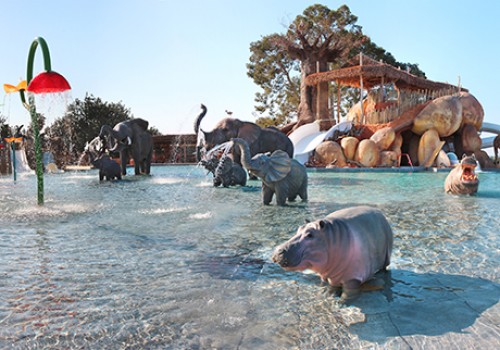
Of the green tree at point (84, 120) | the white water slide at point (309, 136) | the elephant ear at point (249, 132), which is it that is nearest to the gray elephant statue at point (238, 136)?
the elephant ear at point (249, 132)

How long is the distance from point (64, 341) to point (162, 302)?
0.64m

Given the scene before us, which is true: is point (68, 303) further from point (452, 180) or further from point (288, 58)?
point (288, 58)

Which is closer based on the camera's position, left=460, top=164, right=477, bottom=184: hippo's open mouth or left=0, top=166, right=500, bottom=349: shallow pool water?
left=0, top=166, right=500, bottom=349: shallow pool water

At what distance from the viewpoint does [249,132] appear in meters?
11.2

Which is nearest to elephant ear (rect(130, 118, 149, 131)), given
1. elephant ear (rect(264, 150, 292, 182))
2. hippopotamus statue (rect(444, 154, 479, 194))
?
elephant ear (rect(264, 150, 292, 182))

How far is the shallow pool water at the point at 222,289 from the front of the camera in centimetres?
211

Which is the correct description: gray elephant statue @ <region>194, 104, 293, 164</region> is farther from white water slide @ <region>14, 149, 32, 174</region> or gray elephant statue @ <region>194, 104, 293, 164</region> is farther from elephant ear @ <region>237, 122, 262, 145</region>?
white water slide @ <region>14, 149, 32, 174</region>

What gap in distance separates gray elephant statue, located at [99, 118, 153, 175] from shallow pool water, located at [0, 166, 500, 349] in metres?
8.57

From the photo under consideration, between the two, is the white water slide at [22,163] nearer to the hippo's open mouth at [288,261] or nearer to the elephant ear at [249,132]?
the elephant ear at [249,132]

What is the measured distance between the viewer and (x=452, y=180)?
815 cm

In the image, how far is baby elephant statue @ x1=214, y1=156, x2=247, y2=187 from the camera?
9.98 meters

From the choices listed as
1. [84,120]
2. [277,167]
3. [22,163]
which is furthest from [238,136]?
[84,120]

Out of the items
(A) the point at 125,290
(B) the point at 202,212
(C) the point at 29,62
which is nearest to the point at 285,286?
(A) the point at 125,290

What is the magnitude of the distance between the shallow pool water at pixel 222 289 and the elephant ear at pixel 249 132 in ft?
19.0
